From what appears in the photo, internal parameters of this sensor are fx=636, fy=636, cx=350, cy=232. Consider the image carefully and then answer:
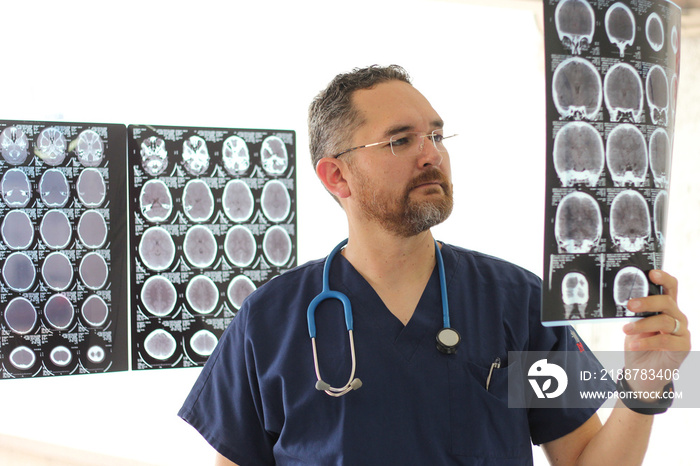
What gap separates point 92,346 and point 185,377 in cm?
34

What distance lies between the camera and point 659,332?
2.72ft

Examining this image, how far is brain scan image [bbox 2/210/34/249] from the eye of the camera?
1.81m

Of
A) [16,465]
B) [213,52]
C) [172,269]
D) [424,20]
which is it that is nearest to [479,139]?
[424,20]

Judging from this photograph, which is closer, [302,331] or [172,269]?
[302,331]

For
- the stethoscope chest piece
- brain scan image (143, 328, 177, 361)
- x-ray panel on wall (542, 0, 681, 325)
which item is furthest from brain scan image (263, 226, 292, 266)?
x-ray panel on wall (542, 0, 681, 325)

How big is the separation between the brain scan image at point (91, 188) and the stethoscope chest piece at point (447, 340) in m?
1.23

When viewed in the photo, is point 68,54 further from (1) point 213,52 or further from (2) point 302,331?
(2) point 302,331

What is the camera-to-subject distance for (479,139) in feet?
7.30

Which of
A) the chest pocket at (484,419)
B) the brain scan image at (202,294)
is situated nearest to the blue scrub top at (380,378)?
the chest pocket at (484,419)

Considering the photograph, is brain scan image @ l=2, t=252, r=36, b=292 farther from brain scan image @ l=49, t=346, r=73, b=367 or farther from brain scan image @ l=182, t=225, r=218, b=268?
brain scan image @ l=182, t=225, r=218, b=268

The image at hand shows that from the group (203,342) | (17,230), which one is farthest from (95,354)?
(17,230)

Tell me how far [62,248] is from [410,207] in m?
1.21

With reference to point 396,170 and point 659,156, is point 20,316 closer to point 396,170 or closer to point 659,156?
point 396,170

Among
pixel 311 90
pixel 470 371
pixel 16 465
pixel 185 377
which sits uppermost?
pixel 311 90
